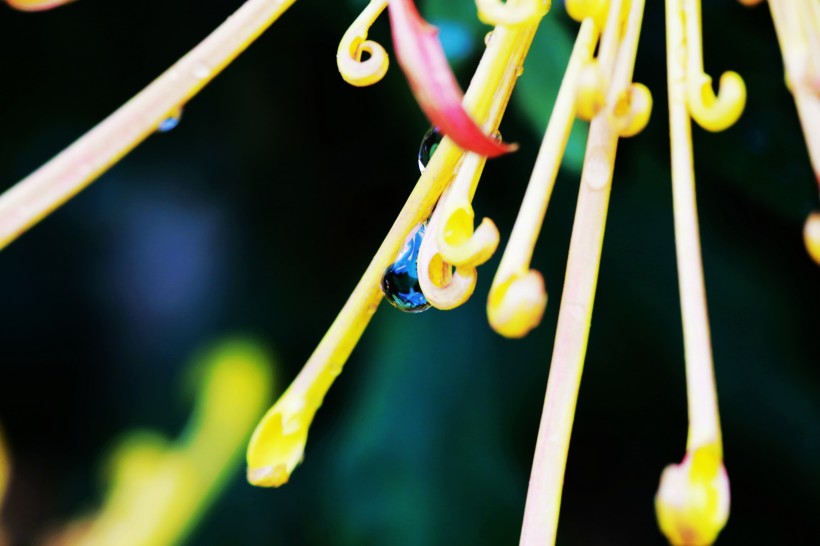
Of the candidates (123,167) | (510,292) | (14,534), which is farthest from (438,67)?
(14,534)

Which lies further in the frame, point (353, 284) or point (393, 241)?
point (353, 284)

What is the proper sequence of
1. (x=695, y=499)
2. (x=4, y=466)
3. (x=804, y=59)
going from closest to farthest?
1. (x=695, y=499)
2. (x=804, y=59)
3. (x=4, y=466)

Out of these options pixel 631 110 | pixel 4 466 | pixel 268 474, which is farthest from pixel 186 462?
pixel 631 110

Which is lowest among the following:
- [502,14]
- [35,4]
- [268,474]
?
[268,474]

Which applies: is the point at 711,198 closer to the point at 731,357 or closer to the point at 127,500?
the point at 731,357

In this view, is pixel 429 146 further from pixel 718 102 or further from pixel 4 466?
Result: pixel 4 466

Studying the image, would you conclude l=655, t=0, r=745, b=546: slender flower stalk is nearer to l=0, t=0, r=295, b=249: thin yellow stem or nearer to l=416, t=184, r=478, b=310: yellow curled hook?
l=416, t=184, r=478, b=310: yellow curled hook
